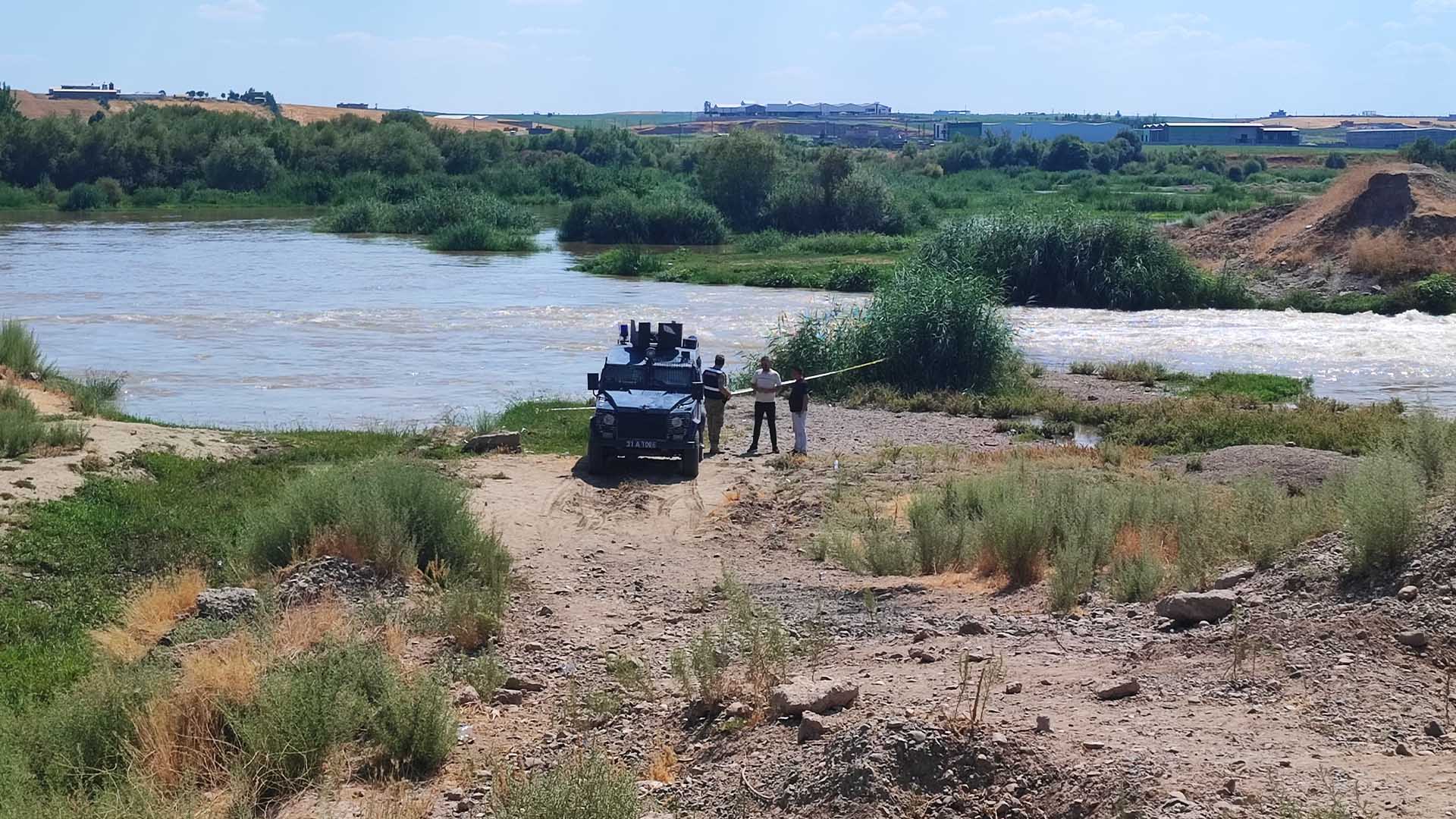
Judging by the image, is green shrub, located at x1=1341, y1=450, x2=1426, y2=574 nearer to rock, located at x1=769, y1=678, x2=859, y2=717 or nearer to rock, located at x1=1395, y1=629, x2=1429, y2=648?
rock, located at x1=1395, y1=629, x2=1429, y2=648

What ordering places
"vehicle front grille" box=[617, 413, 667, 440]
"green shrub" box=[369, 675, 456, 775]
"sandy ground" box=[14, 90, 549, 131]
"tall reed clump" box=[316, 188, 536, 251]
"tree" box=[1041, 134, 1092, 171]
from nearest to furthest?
"green shrub" box=[369, 675, 456, 775] < "vehicle front grille" box=[617, 413, 667, 440] < "tall reed clump" box=[316, 188, 536, 251] < "tree" box=[1041, 134, 1092, 171] < "sandy ground" box=[14, 90, 549, 131]

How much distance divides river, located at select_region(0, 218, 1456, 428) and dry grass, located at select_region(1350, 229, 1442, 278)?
4.25 meters

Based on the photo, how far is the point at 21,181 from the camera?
8775 cm

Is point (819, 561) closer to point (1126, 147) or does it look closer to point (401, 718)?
point (401, 718)

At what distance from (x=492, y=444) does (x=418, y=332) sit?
19.2 m

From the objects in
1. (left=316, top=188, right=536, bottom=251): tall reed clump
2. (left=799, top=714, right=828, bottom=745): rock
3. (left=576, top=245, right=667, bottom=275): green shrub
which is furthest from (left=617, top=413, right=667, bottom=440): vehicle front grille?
(left=316, top=188, right=536, bottom=251): tall reed clump

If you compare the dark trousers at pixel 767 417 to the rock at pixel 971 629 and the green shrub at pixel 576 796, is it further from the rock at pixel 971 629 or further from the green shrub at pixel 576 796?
the green shrub at pixel 576 796

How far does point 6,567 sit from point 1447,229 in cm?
4696

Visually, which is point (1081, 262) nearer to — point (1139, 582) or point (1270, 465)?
point (1270, 465)

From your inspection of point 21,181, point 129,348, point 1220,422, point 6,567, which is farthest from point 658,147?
point 6,567

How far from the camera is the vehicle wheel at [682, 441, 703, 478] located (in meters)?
19.0

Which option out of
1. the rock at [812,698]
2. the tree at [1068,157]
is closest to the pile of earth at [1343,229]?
the rock at [812,698]

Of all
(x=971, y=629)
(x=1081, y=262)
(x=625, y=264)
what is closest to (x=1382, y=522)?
(x=971, y=629)

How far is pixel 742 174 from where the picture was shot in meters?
76.6
